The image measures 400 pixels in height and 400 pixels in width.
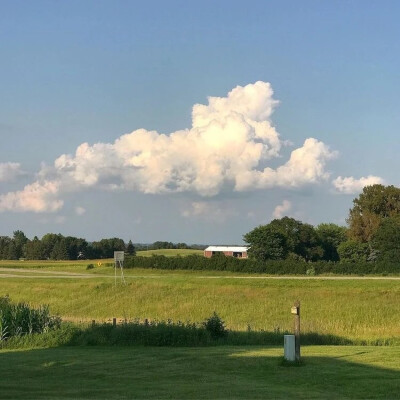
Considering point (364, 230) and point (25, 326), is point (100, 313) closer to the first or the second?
point (25, 326)

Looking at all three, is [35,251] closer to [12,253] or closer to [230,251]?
[12,253]

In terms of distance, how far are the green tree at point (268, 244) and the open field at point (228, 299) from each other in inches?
1377

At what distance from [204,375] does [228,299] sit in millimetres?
34465

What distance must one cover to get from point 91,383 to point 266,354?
5104mm

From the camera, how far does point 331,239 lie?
106m

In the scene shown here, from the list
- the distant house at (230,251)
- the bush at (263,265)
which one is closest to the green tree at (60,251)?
the distant house at (230,251)

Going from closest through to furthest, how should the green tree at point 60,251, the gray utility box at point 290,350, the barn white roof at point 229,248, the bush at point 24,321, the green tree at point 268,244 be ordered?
the gray utility box at point 290,350 < the bush at point 24,321 < the green tree at point 268,244 < the barn white roof at point 229,248 < the green tree at point 60,251

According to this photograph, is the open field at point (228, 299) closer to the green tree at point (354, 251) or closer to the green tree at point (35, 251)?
the green tree at point (354, 251)

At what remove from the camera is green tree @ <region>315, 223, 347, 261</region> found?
10081 centimetres

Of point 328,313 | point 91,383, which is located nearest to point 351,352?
point 91,383

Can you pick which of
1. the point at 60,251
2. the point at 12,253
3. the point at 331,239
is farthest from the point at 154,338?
the point at 12,253

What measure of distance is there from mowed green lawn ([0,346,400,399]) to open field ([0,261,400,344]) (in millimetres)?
20979

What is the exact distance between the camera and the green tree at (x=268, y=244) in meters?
90.5

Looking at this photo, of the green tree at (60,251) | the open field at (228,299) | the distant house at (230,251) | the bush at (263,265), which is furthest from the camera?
the green tree at (60,251)
